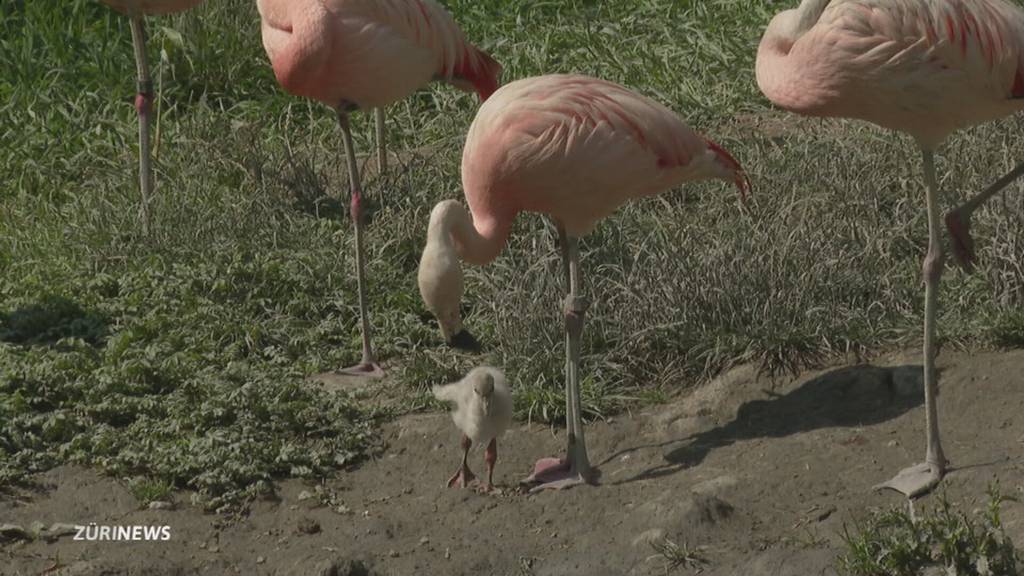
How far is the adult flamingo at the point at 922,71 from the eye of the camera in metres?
5.29

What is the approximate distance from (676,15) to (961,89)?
13.6 feet

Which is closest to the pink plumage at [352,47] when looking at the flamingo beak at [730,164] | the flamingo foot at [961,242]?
the flamingo beak at [730,164]

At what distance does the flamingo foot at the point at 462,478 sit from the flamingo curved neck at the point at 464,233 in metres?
0.71

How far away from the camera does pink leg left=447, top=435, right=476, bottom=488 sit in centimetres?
578

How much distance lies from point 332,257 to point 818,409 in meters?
2.36

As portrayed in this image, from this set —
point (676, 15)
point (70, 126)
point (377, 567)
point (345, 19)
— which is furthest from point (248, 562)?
point (676, 15)

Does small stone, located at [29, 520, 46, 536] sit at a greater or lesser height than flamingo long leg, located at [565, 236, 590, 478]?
lesser

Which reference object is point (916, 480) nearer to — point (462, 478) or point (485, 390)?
point (485, 390)

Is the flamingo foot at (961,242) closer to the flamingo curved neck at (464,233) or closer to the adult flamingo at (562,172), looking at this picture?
the adult flamingo at (562,172)

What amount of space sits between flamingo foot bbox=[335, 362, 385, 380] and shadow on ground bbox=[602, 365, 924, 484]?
1116 mm

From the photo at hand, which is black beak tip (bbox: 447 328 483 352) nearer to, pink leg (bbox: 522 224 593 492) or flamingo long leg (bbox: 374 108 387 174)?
pink leg (bbox: 522 224 593 492)

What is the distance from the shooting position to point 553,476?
5.77m

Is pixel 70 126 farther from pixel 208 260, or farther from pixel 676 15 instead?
pixel 676 15

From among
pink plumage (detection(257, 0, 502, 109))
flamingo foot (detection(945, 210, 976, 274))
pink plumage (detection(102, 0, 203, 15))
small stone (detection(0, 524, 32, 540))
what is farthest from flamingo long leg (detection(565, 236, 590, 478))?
pink plumage (detection(102, 0, 203, 15))
